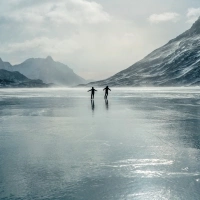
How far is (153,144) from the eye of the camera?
11.3 meters

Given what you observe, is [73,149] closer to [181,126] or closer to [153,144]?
[153,144]

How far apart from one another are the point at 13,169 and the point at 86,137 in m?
5.33

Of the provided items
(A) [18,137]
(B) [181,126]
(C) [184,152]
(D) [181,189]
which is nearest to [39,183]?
(D) [181,189]

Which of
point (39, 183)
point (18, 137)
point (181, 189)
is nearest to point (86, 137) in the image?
point (18, 137)

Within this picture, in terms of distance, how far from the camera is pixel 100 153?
9.87 metres

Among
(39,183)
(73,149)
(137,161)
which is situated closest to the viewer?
(39,183)

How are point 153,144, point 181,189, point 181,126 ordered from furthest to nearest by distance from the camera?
point 181,126 → point 153,144 → point 181,189

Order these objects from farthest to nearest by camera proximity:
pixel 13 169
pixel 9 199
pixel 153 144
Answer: pixel 153 144 → pixel 13 169 → pixel 9 199

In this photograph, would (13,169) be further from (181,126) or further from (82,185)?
(181,126)

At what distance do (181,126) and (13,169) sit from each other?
1102 cm

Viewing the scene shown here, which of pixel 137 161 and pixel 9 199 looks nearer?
pixel 9 199

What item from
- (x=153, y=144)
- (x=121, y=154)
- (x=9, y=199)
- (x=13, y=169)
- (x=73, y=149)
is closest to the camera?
(x=9, y=199)

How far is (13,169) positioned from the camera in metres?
8.02

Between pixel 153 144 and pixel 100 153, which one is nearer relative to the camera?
pixel 100 153
